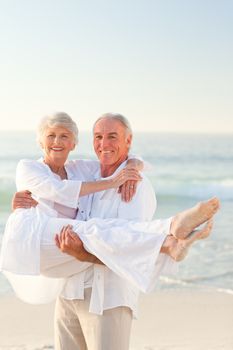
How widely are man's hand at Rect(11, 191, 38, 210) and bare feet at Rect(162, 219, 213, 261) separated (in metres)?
0.79

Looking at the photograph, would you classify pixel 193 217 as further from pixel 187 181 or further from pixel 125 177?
pixel 187 181

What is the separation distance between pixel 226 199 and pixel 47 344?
13.9 meters

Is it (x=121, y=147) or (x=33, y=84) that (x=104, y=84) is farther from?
(x=121, y=147)

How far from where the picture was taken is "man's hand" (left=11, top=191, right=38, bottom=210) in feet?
11.7

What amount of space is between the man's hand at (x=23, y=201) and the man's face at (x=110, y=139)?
407 mm

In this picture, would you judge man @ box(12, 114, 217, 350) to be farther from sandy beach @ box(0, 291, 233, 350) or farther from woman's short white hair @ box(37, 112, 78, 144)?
sandy beach @ box(0, 291, 233, 350)

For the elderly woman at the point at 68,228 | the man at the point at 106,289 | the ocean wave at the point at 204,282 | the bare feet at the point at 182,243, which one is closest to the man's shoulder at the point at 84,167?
the elderly woman at the point at 68,228

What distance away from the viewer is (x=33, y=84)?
87.0 feet

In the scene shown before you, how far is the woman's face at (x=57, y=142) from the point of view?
3.58m

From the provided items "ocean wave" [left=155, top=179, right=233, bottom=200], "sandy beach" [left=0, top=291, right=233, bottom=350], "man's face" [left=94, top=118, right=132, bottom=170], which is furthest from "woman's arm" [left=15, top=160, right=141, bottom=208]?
"ocean wave" [left=155, top=179, right=233, bottom=200]

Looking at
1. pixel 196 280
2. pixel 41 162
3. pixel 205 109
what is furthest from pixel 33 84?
pixel 41 162

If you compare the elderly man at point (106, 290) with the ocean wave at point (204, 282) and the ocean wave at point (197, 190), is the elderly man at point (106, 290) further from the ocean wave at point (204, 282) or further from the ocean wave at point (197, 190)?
the ocean wave at point (197, 190)

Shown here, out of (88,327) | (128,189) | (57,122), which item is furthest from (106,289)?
(57,122)

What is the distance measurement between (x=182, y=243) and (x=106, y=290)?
0.52m
